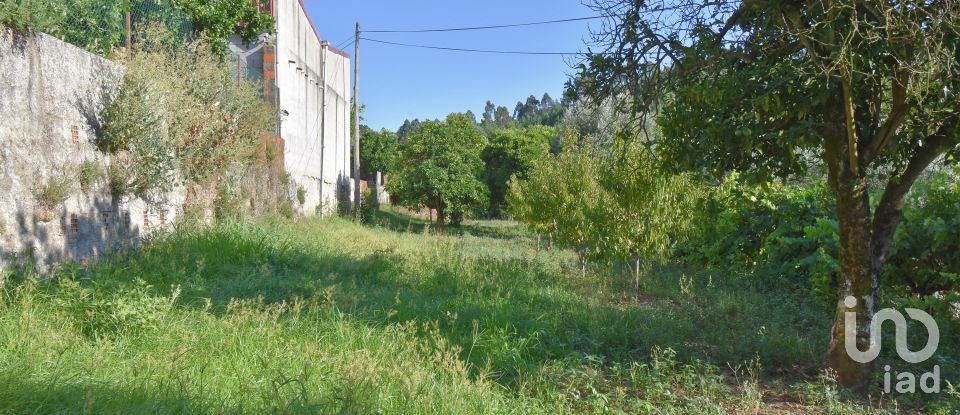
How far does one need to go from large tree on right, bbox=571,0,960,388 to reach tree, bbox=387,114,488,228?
18739mm

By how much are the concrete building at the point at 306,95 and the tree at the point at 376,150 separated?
22.0 m

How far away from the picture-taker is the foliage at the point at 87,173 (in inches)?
247

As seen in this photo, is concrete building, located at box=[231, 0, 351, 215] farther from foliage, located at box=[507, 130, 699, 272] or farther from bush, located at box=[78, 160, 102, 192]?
foliage, located at box=[507, 130, 699, 272]

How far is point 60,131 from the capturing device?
236 inches

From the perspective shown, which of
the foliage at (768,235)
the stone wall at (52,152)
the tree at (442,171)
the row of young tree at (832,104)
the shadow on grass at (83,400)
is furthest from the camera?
the tree at (442,171)

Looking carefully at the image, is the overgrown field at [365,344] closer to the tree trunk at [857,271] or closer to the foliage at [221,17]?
the tree trunk at [857,271]

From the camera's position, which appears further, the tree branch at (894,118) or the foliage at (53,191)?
the foliage at (53,191)

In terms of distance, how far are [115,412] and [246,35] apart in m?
10.8

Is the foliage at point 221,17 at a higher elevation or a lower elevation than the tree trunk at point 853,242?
higher

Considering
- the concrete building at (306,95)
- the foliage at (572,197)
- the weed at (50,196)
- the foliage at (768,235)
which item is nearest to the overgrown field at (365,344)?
the weed at (50,196)

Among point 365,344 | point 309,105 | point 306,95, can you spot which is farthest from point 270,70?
point 365,344

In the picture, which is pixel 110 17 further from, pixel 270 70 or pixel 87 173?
pixel 270 70

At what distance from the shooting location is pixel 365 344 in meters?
4.69

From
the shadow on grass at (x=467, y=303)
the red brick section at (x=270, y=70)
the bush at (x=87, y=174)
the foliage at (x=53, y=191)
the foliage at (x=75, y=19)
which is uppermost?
the red brick section at (x=270, y=70)
